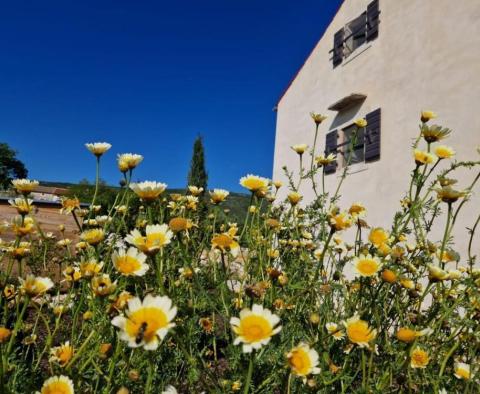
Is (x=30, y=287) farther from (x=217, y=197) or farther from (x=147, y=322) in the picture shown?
(x=217, y=197)

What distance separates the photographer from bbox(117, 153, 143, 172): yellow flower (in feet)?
A: 5.02

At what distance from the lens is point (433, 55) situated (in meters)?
5.65

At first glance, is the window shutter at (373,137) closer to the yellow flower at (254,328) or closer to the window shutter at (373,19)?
the window shutter at (373,19)

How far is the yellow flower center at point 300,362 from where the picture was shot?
0.88 meters

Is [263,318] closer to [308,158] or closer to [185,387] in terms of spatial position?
[185,387]

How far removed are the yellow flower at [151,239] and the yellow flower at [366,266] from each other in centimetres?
69

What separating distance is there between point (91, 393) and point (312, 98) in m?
8.80

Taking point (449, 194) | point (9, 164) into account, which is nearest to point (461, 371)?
point (449, 194)

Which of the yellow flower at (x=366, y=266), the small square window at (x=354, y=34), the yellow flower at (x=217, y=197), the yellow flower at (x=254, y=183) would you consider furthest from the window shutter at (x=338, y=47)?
the yellow flower at (x=366, y=266)

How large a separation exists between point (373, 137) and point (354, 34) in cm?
270

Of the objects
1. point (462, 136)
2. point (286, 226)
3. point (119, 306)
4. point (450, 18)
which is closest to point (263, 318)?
point (119, 306)

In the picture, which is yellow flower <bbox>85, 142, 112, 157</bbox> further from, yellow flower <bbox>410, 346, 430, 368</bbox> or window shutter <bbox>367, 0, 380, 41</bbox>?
window shutter <bbox>367, 0, 380, 41</bbox>

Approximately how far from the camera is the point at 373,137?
665cm

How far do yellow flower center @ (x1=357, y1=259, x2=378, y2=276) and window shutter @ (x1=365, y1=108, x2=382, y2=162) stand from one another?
552cm
